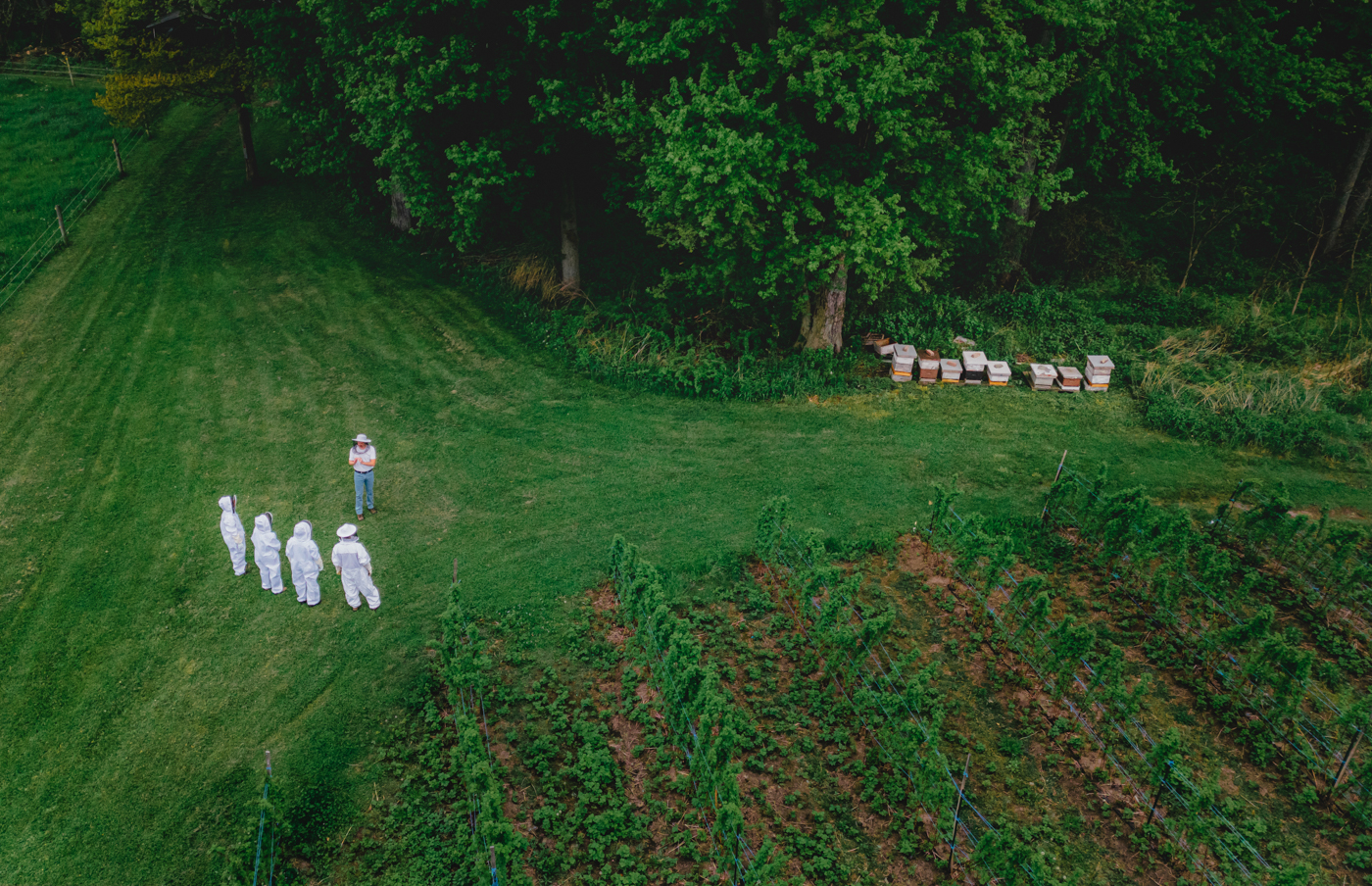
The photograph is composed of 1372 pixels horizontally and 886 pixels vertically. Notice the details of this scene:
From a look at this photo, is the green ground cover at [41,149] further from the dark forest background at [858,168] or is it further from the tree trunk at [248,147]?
the tree trunk at [248,147]

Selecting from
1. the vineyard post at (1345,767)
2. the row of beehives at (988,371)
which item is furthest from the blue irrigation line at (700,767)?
the row of beehives at (988,371)

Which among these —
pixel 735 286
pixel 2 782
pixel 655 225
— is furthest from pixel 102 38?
pixel 2 782

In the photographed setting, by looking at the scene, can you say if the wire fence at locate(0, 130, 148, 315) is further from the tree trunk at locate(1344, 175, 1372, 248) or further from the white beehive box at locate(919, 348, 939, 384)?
the tree trunk at locate(1344, 175, 1372, 248)

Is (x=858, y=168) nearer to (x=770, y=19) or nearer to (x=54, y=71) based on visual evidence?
(x=770, y=19)

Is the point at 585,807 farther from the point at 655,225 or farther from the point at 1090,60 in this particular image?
the point at 1090,60

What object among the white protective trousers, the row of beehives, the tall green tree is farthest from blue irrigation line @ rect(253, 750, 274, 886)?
the tall green tree

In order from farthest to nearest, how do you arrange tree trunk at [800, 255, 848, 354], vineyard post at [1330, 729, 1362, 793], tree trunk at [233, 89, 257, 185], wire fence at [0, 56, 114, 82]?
wire fence at [0, 56, 114, 82]
tree trunk at [233, 89, 257, 185]
tree trunk at [800, 255, 848, 354]
vineyard post at [1330, 729, 1362, 793]

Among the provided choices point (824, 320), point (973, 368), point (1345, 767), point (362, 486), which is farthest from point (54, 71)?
point (1345, 767)
